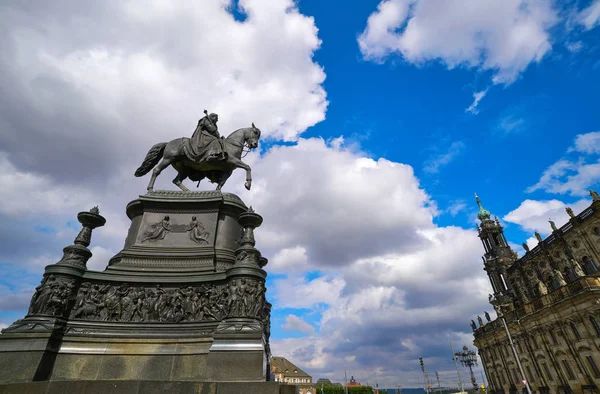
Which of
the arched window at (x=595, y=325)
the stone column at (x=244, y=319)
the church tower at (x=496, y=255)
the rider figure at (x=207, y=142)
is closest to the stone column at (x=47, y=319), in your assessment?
the stone column at (x=244, y=319)

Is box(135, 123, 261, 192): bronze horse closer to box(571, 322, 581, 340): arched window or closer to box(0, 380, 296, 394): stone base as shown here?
box(0, 380, 296, 394): stone base

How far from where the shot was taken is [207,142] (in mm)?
12469

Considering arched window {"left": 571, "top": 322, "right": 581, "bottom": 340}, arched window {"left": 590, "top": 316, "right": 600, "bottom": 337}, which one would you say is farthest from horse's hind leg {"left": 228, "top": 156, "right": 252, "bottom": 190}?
arched window {"left": 571, "top": 322, "right": 581, "bottom": 340}

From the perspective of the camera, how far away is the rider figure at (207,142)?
12086mm

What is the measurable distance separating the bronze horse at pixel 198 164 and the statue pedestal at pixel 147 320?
9.60ft

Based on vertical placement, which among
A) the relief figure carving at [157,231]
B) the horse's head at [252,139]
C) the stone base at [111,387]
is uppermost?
the horse's head at [252,139]

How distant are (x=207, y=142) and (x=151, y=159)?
89.6 inches

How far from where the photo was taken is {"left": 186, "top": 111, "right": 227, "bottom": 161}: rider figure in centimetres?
1209

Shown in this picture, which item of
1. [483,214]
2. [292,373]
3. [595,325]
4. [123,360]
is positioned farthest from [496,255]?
[123,360]

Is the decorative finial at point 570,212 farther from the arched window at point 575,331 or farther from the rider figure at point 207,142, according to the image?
the rider figure at point 207,142

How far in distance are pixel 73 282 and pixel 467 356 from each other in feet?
254

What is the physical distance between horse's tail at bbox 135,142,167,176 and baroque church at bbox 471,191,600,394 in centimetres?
3777

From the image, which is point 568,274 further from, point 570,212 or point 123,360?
point 123,360

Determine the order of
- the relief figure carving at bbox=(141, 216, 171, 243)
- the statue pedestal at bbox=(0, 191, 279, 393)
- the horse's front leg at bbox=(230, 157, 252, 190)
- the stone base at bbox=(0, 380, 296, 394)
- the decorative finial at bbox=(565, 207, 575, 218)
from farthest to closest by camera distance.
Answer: the decorative finial at bbox=(565, 207, 575, 218) → the horse's front leg at bbox=(230, 157, 252, 190) → the relief figure carving at bbox=(141, 216, 171, 243) → the statue pedestal at bbox=(0, 191, 279, 393) → the stone base at bbox=(0, 380, 296, 394)
